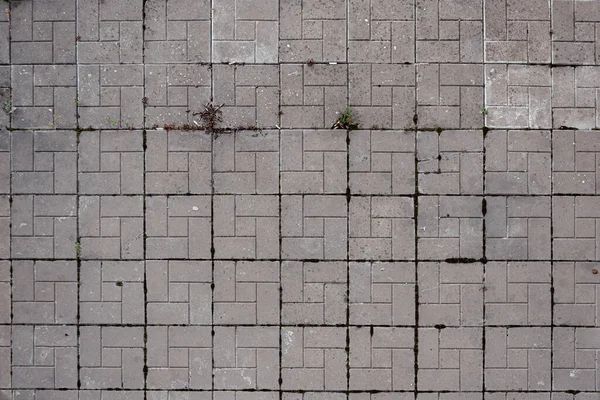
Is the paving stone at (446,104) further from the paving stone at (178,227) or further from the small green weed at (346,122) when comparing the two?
the paving stone at (178,227)

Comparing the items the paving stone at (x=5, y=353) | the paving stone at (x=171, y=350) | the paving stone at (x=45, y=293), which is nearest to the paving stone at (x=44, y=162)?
the paving stone at (x=45, y=293)

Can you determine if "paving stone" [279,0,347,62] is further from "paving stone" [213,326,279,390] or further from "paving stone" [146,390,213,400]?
"paving stone" [146,390,213,400]

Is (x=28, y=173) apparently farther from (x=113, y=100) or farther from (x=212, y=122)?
(x=212, y=122)

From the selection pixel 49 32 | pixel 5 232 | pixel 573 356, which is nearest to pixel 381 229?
pixel 573 356

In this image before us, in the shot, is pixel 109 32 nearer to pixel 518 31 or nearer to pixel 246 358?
pixel 246 358

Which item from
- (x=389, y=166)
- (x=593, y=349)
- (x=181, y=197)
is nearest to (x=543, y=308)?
(x=593, y=349)
